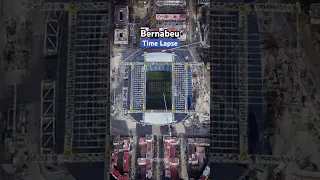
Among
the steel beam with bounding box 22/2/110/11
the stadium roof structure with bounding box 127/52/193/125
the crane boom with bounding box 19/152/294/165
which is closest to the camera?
the crane boom with bounding box 19/152/294/165

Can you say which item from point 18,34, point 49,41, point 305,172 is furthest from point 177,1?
point 305,172

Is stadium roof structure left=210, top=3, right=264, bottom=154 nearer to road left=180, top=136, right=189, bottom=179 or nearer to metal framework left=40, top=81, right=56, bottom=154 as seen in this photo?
road left=180, top=136, right=189, bottom=179

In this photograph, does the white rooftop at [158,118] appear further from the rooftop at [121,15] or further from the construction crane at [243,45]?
the rooftop at [121,15]

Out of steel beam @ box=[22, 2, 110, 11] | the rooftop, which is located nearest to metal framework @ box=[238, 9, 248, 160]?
the rooftop

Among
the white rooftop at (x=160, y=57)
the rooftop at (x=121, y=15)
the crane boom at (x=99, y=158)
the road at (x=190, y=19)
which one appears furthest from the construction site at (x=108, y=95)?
the white rooftop at (x=160, y=57)

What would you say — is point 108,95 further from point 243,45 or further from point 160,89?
point 243,45
